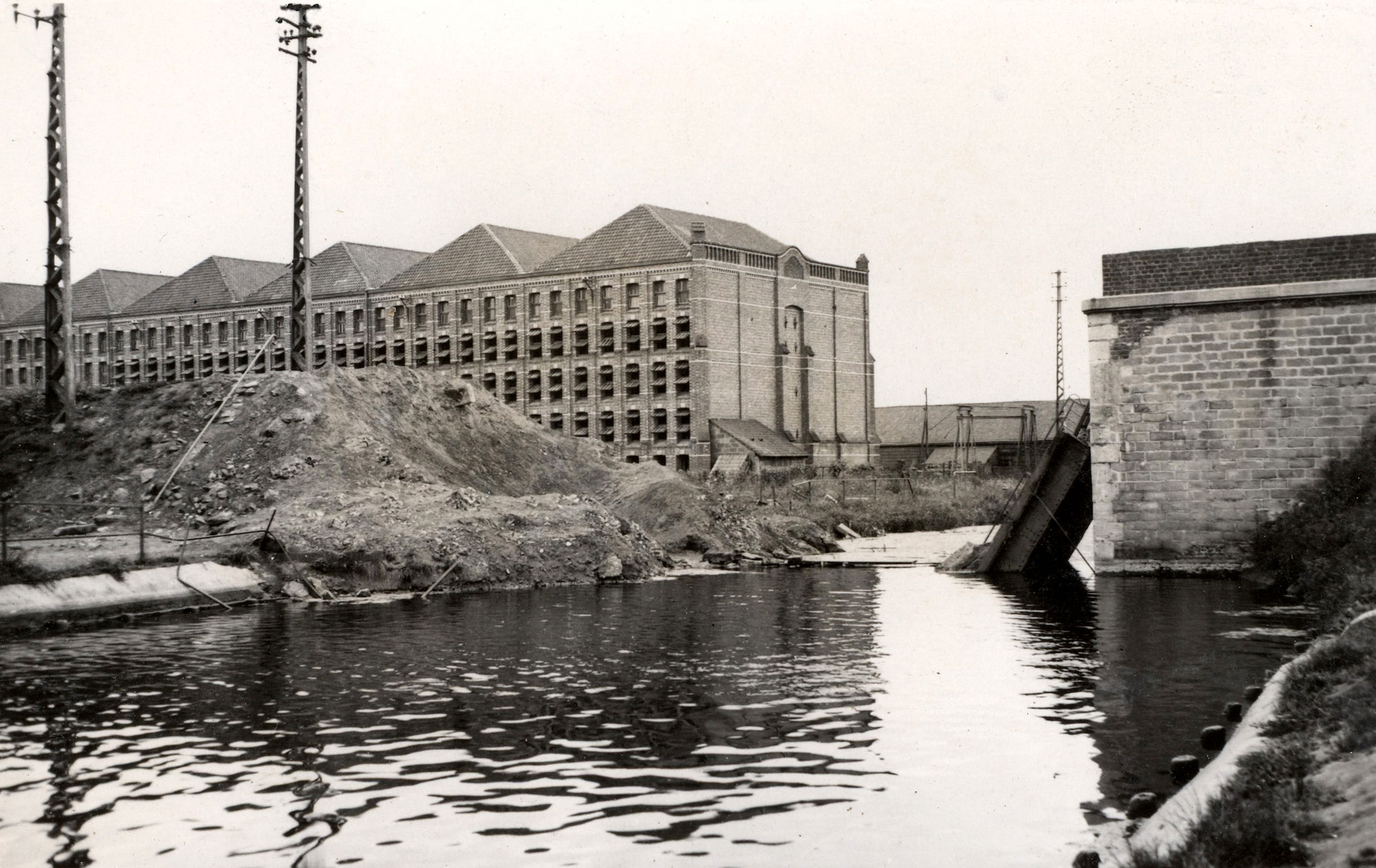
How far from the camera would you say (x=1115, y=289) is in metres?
27.0

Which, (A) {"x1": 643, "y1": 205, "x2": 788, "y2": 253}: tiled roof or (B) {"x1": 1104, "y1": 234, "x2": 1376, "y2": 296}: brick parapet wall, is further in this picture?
(A) {"x1": 643, "y1": 205, "x2": 788, "y2": 253}: tiled roof

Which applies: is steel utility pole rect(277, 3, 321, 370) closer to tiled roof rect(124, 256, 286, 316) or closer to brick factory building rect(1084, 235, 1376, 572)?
brick factory building rect(1084, 235, 1376, 572)

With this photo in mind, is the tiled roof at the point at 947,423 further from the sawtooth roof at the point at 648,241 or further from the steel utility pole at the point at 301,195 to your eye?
the steel utility pole at the point at 301,195

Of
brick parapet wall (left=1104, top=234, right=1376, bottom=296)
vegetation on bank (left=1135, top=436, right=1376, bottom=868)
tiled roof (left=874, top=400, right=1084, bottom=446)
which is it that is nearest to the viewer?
vegetation on bank (left=1135, top=436, right=1376, bottom=868)

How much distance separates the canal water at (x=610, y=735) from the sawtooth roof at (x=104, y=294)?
267ft

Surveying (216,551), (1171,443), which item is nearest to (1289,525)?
(1171,443)

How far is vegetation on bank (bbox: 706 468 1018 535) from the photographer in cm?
5016

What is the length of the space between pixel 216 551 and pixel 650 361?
4907 centimetres

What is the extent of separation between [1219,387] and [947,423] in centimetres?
7058

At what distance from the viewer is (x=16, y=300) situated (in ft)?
316

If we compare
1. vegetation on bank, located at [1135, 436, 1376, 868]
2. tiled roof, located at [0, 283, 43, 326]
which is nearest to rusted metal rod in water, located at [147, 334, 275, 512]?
vegetation on bank, located at [1135, 436, 1376, 868]

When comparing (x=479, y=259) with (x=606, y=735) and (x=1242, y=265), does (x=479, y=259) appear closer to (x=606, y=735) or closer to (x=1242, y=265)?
(x=1242, y=265)

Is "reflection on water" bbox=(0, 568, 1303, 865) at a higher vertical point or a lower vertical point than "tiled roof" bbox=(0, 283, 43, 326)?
lower

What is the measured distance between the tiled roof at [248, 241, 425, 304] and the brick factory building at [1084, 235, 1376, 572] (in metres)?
64.4
